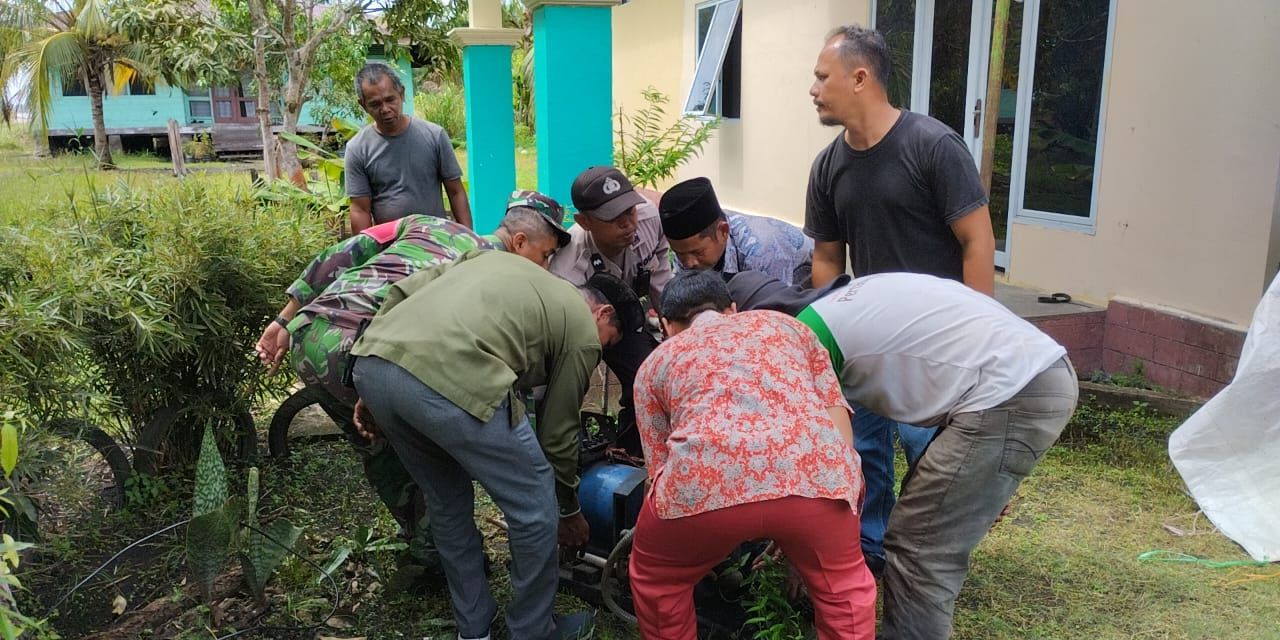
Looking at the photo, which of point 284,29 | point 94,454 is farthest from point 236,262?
point 284,29

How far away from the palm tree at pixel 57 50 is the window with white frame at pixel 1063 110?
17686 mm

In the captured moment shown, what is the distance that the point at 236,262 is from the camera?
401 centimetres

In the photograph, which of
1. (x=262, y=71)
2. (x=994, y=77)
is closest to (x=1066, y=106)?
(x=994, y=77)

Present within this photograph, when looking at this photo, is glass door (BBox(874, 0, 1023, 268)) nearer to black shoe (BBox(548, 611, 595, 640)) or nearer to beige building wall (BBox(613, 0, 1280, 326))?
beige building wall (BBox(613, 0, 1280, 326))

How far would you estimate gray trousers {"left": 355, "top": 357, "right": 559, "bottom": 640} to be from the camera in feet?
8.40

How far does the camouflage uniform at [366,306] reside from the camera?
3.01 meters

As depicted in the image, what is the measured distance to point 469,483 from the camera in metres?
3.01

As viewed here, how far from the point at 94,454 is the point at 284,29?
5.69 metres

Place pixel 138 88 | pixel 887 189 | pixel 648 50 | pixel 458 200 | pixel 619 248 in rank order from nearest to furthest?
pixel 887 189 → pixel 619 248 → pixel 458 200 → pixel 648 50 → pixel 138 88

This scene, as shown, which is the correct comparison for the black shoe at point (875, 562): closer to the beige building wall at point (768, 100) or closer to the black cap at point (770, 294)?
the black cap at point (770, 294)

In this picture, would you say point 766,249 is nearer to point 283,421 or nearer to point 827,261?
point 827,261

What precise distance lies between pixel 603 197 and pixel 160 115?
2594 centimetres

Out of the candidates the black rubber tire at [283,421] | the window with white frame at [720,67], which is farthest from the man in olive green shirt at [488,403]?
the window with white frame at [720,67]

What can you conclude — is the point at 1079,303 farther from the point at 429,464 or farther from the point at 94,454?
the point at 94,454
